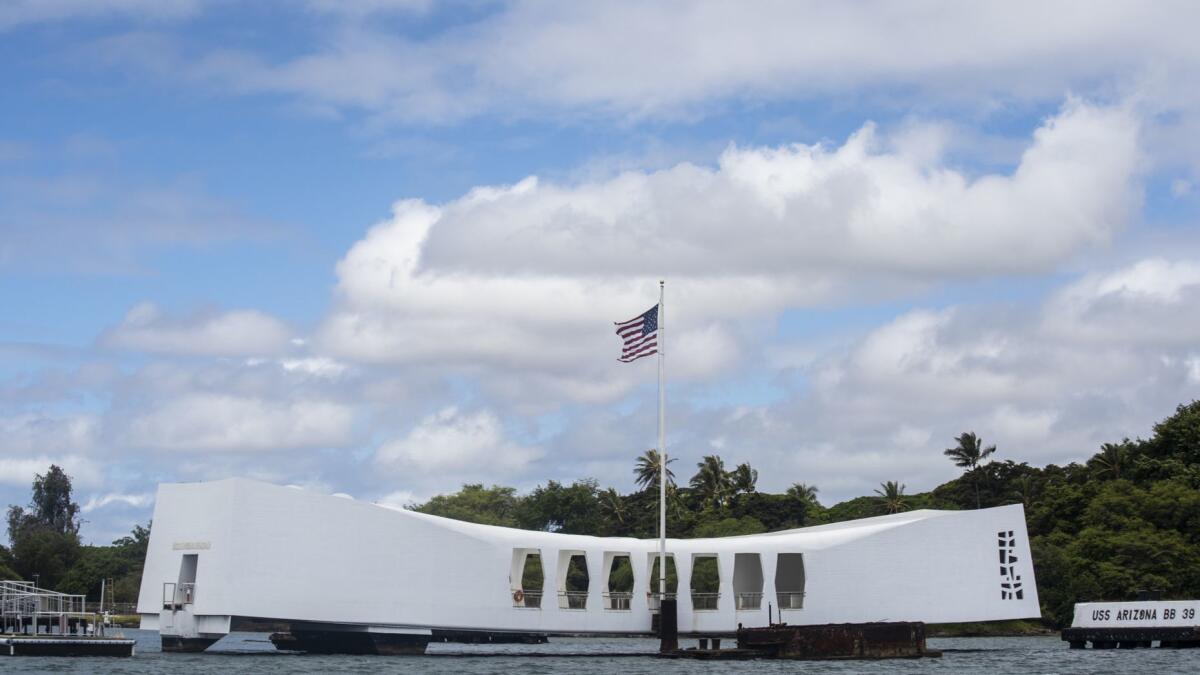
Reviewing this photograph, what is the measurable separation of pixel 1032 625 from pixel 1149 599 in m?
15.2

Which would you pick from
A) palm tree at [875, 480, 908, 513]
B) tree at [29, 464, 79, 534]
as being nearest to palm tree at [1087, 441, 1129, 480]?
palm tree at [875, 480, 908, 513]

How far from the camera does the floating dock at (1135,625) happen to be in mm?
60156

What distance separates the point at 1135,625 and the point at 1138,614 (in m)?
0.49

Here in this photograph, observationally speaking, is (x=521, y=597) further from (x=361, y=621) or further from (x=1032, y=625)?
(x=1032, y=625)

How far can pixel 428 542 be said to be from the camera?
5225cm

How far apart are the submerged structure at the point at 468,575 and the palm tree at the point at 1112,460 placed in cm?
3753

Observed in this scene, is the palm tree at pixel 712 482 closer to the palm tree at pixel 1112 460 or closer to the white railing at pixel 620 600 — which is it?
the palm tree at pixel 1112 460

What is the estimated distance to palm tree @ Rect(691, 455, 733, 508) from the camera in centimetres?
11525

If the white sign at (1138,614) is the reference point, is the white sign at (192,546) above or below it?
above

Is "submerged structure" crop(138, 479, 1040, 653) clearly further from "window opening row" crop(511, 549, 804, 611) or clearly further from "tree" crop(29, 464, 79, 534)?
"tree" crop(29, 464, 79, 534)

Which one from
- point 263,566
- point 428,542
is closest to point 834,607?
point 428,542

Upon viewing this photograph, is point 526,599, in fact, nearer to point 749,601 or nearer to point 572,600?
point 572,600

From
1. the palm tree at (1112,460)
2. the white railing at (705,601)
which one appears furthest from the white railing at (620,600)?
the palm tree at (1112,460)

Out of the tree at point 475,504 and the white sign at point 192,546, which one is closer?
the white sign at point 192,546
